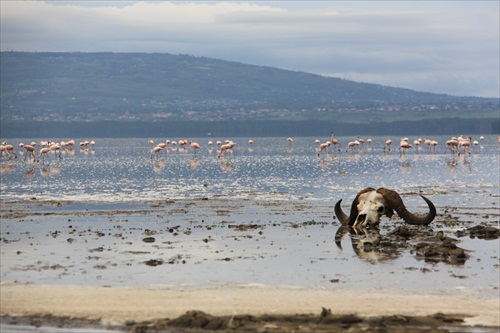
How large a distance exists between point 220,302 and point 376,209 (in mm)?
12840

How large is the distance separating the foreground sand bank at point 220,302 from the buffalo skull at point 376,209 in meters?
10.7

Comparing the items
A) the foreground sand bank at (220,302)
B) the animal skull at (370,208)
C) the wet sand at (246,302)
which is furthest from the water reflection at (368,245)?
the foreground sand bank at (220,302)

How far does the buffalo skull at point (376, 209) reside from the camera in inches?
1164

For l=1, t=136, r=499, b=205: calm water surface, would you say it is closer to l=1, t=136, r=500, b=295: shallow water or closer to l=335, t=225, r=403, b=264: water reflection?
l=1, t=136, r=500, b=295: shallow water

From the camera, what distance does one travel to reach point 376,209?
1169 inches

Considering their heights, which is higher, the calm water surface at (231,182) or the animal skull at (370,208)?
the animal skull at (370,208)

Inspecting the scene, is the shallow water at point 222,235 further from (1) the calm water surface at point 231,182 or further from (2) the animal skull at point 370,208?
(2) the animal skull at point 370,208

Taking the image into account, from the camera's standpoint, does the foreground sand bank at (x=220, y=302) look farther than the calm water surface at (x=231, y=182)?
No

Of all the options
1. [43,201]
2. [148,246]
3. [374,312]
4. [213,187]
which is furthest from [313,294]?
[213,187]

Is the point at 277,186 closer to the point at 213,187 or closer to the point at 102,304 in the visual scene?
the point at 213,187

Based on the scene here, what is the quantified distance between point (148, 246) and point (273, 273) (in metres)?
5.59

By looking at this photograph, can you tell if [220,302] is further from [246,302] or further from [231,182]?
[231,182]

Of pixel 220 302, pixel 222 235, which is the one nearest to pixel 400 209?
pixel 222 235

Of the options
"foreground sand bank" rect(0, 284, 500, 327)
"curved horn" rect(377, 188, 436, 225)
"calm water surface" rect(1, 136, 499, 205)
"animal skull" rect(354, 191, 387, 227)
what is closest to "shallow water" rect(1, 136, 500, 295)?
"calm water surface" rect(1, 136, 499, 205)
